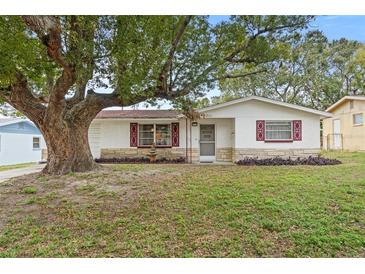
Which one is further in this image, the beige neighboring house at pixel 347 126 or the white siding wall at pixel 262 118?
the beige neighboring house at pixel 347 126

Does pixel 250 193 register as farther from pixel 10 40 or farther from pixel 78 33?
pixel 10 40

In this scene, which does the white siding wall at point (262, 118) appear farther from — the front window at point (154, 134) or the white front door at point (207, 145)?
the front window at point (154, 134)

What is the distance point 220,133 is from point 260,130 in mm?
2096

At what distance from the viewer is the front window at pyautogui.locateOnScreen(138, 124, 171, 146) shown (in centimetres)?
1455

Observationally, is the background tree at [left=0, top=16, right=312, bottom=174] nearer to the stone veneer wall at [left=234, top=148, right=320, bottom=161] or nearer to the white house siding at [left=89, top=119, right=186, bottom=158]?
the white house siding at [left=89, top=119, right=186, bottom=158]

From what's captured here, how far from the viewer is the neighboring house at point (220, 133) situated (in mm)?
13266

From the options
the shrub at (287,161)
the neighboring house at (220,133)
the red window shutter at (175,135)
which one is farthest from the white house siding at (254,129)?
the red window shutter at (175,135)

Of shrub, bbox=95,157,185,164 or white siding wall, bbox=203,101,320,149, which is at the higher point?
white siding wall, bbox=203,101,320,149

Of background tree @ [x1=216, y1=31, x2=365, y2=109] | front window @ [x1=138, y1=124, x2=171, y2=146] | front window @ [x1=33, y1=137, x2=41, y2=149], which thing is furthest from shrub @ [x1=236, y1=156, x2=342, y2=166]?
front window @ [x1=33, y1=137, x2=41, y2=149]

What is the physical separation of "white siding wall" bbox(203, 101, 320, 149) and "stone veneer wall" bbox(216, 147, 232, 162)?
103cm

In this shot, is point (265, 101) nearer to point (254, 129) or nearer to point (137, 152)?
point (254, 129)

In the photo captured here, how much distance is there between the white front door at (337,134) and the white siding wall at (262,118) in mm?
8109

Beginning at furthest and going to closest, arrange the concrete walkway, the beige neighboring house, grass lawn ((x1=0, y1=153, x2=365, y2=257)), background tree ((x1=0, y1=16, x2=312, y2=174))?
the beige neighboring house → the concrete walkway → background tree ((x1=0, y1=16, x2=312, y2=174)) → grass lawn ((x1=0, y1=153, x2=365, y2=257))

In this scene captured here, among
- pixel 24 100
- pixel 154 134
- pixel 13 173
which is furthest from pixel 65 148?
pixel 154 134
